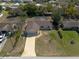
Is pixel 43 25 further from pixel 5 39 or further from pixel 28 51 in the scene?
pixel 28 51

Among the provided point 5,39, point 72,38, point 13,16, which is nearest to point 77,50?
point 72,38

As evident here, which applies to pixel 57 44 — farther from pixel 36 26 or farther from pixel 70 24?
pixel 70 24

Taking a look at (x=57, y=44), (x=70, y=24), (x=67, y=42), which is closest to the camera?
(x=57, y=44)

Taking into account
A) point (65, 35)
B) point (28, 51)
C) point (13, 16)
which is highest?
point (28, 51)

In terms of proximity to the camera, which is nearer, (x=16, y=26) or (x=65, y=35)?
(x=65, y=35)

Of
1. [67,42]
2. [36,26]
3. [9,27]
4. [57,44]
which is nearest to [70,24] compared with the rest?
[36,26]

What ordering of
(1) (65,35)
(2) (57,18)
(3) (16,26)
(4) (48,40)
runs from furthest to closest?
1. (2) (57,18)
2. (3) (16,26)
3. (1) (65,35)
4. (4) (48,40)
